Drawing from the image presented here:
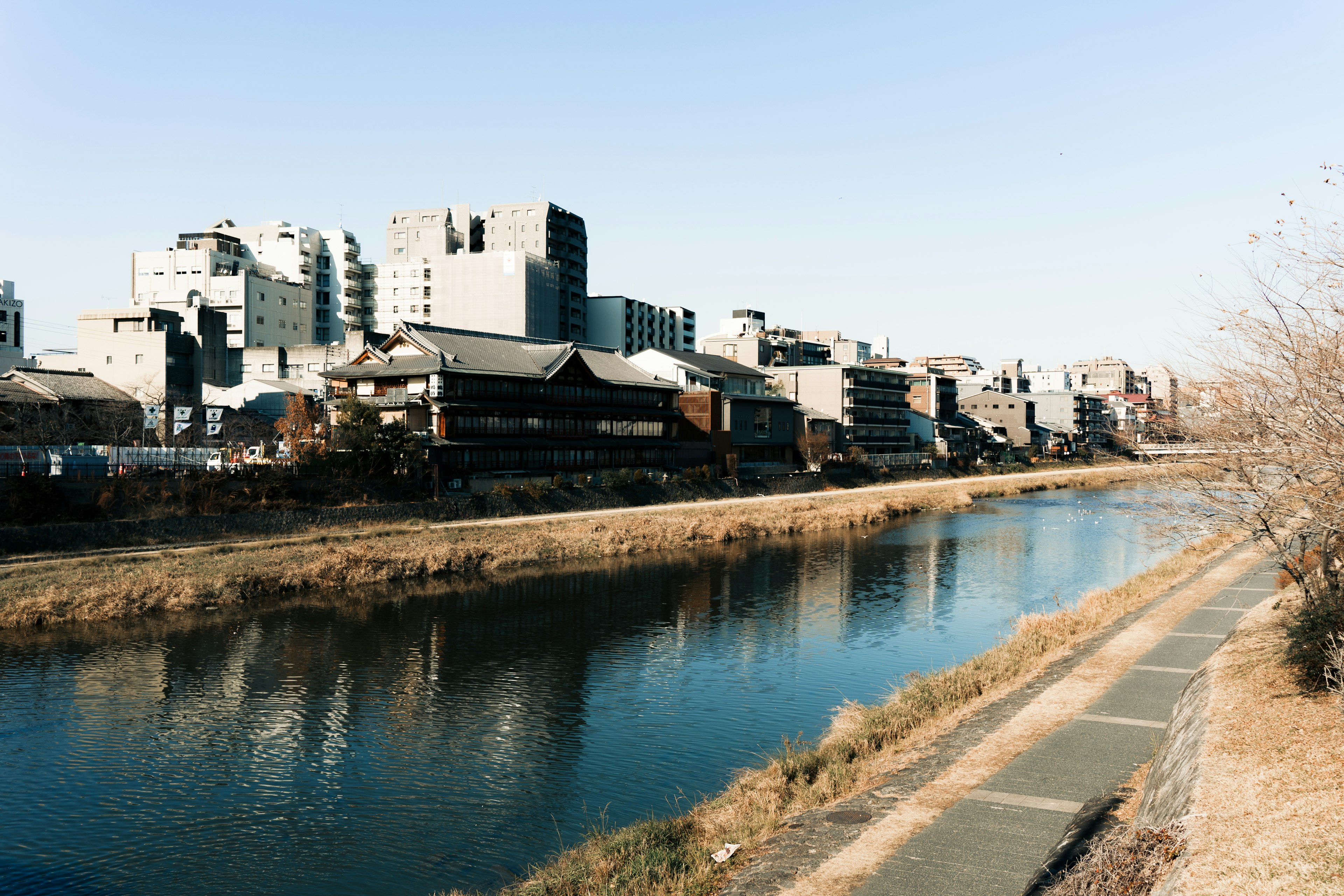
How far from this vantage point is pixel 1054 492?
3506 inches

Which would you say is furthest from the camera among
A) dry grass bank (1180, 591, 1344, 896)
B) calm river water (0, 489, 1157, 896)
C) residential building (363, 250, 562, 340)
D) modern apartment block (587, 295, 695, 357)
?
modern apartment block (587, 295, 695, 357)

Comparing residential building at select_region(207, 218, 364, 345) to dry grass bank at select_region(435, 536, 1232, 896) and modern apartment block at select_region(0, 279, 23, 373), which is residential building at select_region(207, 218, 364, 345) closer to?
modern apartment block at select_region(0, 279, 23, 373)

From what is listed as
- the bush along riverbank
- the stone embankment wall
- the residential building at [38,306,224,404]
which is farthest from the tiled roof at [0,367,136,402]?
the bush along riverbank

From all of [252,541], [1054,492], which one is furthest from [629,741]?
[1054,492]

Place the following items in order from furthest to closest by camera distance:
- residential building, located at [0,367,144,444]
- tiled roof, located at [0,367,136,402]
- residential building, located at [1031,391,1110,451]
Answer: residential building, located at [1031,391,1110,451] → tiled roof, located at [0,367,136,402] → residential building, located at [0,367,144,444]

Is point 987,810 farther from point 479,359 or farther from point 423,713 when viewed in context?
point 479,359

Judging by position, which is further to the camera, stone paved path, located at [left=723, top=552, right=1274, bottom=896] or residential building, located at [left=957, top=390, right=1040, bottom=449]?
residential building, located at [left=957, top=390, right=1040, bottom=449]

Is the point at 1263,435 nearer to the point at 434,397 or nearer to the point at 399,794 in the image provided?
the point at 399,794

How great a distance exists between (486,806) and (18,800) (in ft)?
28.7

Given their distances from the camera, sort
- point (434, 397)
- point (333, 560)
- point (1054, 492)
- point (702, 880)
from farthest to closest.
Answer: point (1054, 492), point (434, 397), point (333, 560), point (702, 880)

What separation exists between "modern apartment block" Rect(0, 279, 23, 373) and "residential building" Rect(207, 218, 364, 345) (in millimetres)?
18625

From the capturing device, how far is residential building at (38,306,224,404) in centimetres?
8294

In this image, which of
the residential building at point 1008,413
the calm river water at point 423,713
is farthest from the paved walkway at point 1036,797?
the residential building at point 1008,413

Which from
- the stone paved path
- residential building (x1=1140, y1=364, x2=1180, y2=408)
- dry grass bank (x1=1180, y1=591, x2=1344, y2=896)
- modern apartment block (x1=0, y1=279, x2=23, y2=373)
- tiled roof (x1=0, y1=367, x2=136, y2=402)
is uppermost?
modern apartment block (x1=0, y1=279, x2=23, y2=373)
